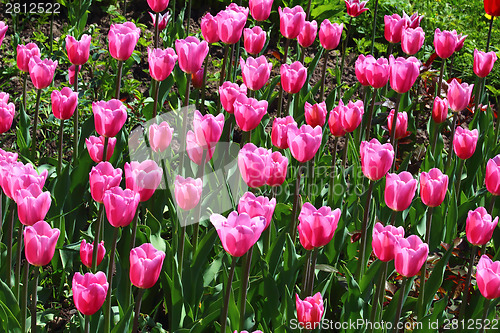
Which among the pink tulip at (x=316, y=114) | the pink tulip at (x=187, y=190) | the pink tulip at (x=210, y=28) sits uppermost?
the pink tulip at (x=210, y=28)

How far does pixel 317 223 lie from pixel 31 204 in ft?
2.45

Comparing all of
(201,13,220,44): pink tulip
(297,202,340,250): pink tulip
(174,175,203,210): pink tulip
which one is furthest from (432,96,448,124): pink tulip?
(174,175,203,210): pink tulip

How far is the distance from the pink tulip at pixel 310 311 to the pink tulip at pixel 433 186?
1.77 feet

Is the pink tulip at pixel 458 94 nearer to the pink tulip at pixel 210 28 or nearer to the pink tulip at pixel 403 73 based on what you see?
the pink tulip at pixel 403 73

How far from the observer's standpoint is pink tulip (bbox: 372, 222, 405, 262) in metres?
1.68

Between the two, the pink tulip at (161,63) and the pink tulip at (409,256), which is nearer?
the pink tulip at (409,256)

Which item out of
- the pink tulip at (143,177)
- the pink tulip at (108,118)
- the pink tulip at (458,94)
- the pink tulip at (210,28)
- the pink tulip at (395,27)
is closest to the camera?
the pink tulip at (143,177)

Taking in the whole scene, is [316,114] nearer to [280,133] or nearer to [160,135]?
[280,133]

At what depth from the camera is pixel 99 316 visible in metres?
1.86

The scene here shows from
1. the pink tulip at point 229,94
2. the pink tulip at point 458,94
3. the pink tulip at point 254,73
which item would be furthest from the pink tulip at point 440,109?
the pink tulip at point 229,94

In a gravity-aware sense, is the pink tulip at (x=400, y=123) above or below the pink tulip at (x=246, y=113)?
below

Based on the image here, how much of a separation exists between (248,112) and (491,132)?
164 cm

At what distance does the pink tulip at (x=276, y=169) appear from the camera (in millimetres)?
1935

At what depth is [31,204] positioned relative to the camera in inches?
64.0
